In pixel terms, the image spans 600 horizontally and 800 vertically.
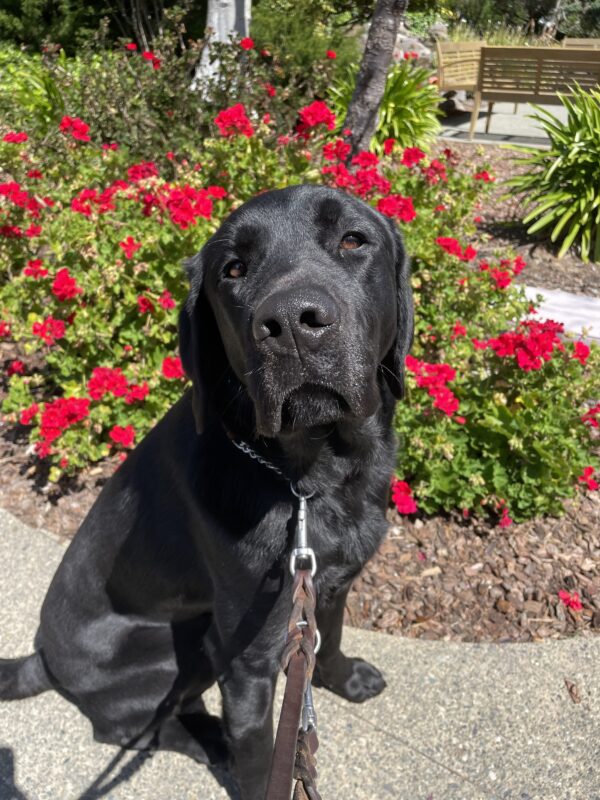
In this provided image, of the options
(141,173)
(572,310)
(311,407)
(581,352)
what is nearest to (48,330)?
(141,173)

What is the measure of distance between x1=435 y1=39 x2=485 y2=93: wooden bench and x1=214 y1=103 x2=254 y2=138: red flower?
862 cm

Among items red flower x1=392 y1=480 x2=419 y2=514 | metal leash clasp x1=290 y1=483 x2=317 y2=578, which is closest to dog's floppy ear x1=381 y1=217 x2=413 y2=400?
metal leash clasp x1=290 y1=483 x2=317 y2=578

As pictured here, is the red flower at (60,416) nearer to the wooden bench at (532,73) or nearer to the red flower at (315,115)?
the red flower at (315,115)

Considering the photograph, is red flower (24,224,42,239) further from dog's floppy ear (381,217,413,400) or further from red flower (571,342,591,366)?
red flower (571,342,591,366)

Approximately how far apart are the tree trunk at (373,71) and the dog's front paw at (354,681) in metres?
4.66

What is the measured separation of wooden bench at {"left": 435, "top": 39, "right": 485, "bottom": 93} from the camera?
38.1 ft

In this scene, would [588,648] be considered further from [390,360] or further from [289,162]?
[289,162]

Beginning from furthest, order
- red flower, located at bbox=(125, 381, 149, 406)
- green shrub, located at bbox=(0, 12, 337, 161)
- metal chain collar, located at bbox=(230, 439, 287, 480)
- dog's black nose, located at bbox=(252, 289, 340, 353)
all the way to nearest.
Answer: green shrub, located at bbox=(0, 12, 337, 161) → red flower, located at bbox=(125, 381, 149, 406) → metal chain collar, located at bbox=(230, 439, 287, 480) → dog's black nose, located at bbox=(252, 289, 340, 353)

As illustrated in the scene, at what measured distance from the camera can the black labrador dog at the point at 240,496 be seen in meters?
1.74

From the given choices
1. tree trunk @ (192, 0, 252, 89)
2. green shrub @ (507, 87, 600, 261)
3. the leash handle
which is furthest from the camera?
tree trunk @ (192, 0, 252, 89)

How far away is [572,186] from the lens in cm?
647

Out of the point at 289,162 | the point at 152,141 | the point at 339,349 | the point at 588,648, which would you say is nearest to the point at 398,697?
the point at 588,648

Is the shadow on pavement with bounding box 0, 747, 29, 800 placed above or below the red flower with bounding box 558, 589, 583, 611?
below

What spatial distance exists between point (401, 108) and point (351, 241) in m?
8.00
